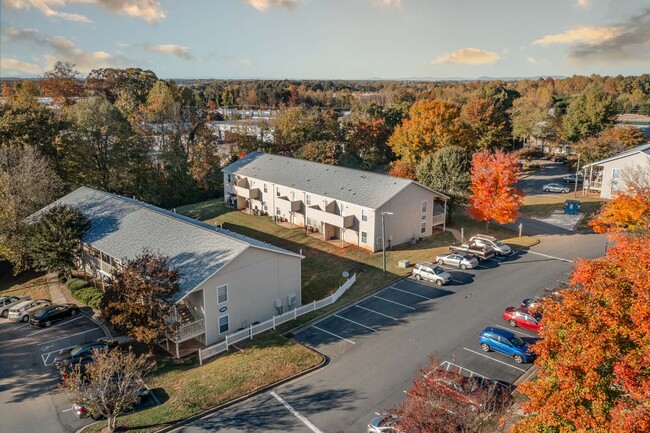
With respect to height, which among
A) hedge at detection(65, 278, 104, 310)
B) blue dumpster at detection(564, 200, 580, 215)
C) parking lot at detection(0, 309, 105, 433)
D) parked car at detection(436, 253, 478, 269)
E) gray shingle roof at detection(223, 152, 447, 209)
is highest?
gray shingle roof at detection(223, 152, 447, 209)

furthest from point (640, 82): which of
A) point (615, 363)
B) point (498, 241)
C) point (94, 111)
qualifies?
point (615, 363)

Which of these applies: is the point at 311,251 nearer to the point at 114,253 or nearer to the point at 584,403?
the point at 114,253

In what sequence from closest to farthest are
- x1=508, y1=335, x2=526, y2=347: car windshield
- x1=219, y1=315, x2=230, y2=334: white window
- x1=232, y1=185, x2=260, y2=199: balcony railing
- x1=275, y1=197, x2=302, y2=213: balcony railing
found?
x1=508, y1=335, x2=526, y2=347: car windshield < x1=219, y1=315, x2=230, y2=334: white window < x1=275, y1=197, x2=302, y2=213: balcony railing < x1=232, y1=185, x2=260, y2=199: balcony railing

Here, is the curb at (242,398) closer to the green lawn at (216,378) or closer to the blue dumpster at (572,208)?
the green lawn at (216,378)

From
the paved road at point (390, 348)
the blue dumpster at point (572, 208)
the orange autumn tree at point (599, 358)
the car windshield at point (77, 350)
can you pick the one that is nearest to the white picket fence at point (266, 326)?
the paved road at point (390, 348)

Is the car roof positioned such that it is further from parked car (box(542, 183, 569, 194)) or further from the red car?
parked car (box(542, 183, 569, 194))

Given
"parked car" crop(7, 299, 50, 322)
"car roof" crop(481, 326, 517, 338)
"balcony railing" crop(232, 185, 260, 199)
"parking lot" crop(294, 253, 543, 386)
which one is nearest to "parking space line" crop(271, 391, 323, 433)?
"parking lot" crop(294, 253, 543, 386)

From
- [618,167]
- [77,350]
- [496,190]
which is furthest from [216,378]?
[618,167]
